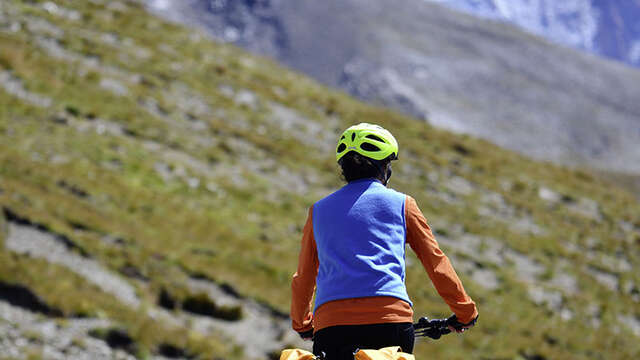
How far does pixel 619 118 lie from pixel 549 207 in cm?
12728

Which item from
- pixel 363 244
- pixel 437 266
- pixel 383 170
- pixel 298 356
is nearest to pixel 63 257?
pixel 298 356

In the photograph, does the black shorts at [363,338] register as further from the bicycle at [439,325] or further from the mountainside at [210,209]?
the mountainside at [210,209]

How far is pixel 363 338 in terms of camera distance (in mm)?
4320

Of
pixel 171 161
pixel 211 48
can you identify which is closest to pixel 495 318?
pixel 171 161

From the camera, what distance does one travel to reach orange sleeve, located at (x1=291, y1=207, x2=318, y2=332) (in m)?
4.80

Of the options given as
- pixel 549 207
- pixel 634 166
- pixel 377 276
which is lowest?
pixel 634 166

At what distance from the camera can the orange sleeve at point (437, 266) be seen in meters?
4.41

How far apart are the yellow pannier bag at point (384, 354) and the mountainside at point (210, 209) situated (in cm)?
722

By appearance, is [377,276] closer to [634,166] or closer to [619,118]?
[634,166]

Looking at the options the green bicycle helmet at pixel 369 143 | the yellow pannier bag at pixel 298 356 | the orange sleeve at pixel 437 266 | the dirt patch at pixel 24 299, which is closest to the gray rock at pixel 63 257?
the dirt patch at pixel 24 299

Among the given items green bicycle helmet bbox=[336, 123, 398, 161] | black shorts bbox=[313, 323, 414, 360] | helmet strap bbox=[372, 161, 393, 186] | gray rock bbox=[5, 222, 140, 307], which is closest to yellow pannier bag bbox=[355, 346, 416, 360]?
black shorts bbox=[313, 323, 414, 360]

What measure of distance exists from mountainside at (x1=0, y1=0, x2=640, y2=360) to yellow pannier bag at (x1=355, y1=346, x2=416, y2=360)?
7216 millimetres

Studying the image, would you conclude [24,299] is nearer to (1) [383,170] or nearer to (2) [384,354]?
(1) [383,170]

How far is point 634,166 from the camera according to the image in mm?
132500
